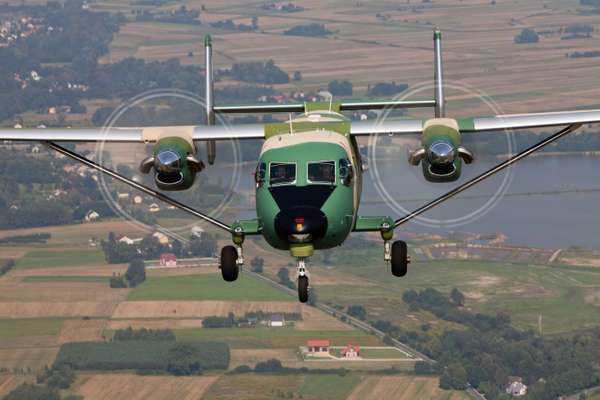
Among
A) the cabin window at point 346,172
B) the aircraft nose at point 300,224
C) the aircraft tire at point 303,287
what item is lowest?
the aircraft tire at point 303,287

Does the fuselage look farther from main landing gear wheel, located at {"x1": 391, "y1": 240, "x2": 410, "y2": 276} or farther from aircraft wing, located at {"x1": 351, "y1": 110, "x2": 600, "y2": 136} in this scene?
main landing gear wheel, located at {"x1": 391, "y1": 240, "x2": 410, "y2": 276}

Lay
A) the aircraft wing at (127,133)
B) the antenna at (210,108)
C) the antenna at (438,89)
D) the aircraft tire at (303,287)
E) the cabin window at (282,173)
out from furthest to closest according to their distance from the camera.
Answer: the antenna at (438,89), the antenna at (210,108), the aircraft wing at (127,133), the aircraft tire at (303,287), the cabin window at (282,173)

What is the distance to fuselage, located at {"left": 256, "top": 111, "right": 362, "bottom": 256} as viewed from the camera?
49156mm

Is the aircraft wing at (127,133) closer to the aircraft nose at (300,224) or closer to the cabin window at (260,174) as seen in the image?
the cabin window at (260,174)

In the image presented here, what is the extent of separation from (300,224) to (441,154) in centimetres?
608

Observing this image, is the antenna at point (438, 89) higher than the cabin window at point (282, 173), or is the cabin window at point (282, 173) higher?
the antenna at point (438, 89)

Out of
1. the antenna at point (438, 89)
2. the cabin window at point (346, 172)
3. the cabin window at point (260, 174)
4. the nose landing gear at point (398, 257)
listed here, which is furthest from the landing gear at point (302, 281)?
the antenna at point (438, 89)

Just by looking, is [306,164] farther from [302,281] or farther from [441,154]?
[441,154]

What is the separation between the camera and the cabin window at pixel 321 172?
5100 centimetres

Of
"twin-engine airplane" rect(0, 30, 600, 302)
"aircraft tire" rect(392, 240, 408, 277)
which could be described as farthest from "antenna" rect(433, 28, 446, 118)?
"aircraft tire" rect(392, 240, 408, 277)

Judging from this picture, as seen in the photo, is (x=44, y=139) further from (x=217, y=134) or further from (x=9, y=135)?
(x=217, y=134)

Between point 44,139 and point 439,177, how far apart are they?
47.8 feet

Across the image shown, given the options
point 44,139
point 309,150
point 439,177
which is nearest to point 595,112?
point 439,177

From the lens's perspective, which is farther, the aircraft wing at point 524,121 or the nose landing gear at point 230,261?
the aircraft wing at point 524,121
